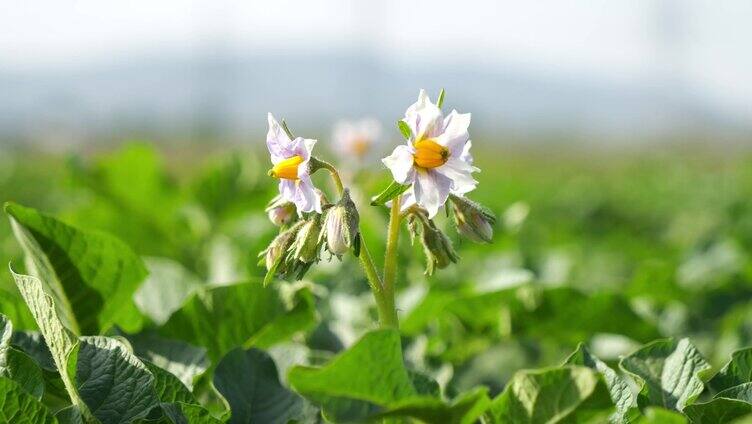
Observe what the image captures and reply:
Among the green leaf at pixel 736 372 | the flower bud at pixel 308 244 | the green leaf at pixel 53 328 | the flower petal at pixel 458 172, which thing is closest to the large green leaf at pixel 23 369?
the green leaf at pixel 53 328

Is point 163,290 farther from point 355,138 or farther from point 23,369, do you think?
point 355,138

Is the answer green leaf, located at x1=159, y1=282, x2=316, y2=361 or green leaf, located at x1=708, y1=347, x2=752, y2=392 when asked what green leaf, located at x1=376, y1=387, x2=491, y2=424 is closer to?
green leaf, located at x1=708, y1=347, x2=752, y2=392

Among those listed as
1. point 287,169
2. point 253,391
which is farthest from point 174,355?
point 287,169

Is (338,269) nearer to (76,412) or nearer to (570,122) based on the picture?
(76,412)

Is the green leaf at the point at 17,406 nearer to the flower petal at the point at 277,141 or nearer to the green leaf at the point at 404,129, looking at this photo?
the flower petal at the point at 277,141

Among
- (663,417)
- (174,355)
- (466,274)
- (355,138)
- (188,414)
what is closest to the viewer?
(663,417)

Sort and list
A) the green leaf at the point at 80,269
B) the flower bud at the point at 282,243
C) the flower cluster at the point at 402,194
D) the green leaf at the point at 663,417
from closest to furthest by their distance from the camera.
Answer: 1. the green leaf at the point at 663,417
2. the flower cluster at the point at 402,194
3. the flower bud at the point at 282,243
4. the green leaf at the point at 80,269

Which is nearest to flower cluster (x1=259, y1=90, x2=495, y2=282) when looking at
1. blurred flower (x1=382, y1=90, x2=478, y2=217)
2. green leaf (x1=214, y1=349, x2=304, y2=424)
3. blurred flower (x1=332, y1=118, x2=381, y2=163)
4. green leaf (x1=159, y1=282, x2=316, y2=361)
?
blurred flower (x1=382, y1=90, x2=478, y2=217)
